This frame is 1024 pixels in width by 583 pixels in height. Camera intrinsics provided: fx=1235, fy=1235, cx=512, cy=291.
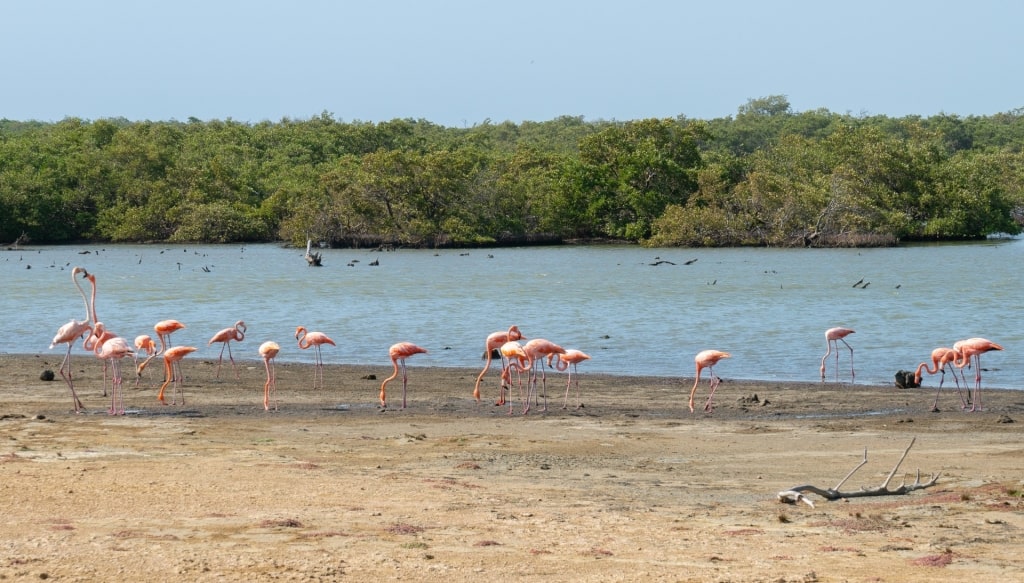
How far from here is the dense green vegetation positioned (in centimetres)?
6669

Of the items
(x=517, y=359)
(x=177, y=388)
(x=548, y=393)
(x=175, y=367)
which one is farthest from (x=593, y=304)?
(x=517, y=359)

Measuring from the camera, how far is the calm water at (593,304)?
20.9 metres

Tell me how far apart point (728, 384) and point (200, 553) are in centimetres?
1065

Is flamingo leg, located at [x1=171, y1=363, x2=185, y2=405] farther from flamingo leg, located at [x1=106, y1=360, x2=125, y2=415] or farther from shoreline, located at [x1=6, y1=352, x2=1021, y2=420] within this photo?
flamingo leg, located at [x1=106, y1=360, x2=125, y2=415]

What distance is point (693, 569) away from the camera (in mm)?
6137

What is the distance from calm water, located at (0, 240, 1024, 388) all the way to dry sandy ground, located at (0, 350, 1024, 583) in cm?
576

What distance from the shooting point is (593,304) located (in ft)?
105

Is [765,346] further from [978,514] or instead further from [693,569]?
[693,569]

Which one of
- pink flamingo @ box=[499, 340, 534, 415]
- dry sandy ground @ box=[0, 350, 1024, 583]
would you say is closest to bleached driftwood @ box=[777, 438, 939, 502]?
dry sandy ground @ box=[0, 350, 1024, 583]

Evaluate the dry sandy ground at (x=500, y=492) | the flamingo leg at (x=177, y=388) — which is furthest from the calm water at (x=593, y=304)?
the dry sandy ground at (x=500, y=492)

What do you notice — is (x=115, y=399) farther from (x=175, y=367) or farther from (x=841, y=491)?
(x=841, y=491)

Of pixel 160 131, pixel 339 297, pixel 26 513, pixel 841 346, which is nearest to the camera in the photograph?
pixel 26 513

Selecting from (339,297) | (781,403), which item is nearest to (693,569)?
(781,403)

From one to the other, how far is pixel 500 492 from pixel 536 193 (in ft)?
209
